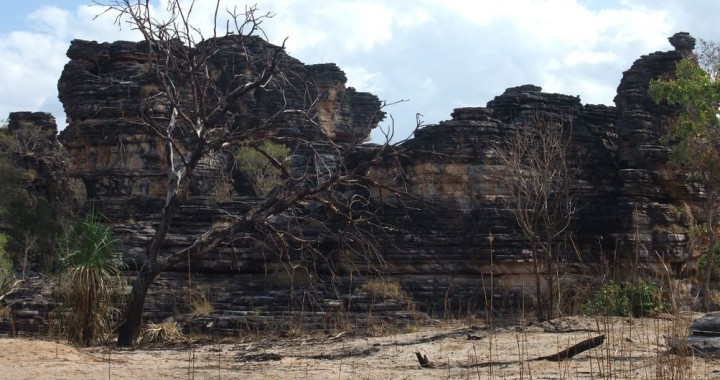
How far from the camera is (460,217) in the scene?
83.9 ft

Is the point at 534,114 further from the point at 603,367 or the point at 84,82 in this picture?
the point at 603,367

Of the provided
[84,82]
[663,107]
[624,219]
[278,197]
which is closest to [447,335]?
[278,197]

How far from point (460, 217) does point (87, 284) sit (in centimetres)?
1222

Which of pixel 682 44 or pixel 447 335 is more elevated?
pixel 682 44

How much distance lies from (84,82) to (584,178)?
18.0 metres

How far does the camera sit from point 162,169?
32.0m

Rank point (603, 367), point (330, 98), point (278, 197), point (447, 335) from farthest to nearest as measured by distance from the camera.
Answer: point (330, 98) < point (278, 197) < point (447, 335) < point (603, 367)

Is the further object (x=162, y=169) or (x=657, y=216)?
(x=162, y=169)

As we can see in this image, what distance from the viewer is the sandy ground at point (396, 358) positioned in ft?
30.8

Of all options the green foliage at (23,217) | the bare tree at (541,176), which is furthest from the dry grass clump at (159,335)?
the green foliage at (23,217)

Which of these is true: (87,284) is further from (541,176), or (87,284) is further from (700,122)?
(700,122)

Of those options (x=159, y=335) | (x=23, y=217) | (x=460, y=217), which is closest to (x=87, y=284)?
(x=159, y=335)

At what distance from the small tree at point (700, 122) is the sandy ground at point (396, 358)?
774 centimetres

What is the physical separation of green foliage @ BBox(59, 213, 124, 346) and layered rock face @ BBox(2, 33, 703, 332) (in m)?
3.24
